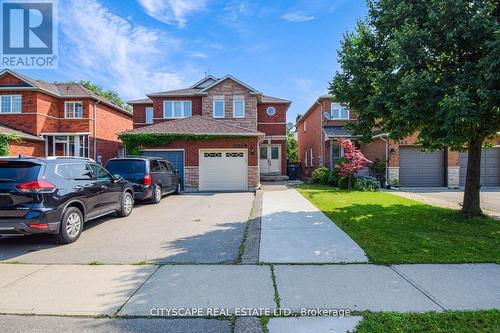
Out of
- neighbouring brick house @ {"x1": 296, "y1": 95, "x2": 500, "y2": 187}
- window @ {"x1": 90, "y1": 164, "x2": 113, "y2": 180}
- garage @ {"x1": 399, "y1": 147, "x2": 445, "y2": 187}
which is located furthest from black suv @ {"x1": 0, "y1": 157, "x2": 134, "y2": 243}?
garage @ {"x1": 399, "y1": 147, "x2": 445, "y2": 187}

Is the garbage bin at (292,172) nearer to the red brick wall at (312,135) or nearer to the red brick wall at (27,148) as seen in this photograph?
the red brick wall at (312,135)

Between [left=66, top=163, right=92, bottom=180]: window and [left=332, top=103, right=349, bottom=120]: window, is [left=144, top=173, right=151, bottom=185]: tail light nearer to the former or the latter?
[left=66, top=163, right=92, bottom=180]: window

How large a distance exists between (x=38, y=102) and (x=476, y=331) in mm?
25398

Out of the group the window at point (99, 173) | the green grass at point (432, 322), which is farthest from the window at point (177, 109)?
the green grass at point (432, 322)

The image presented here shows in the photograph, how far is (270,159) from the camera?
22.9 m

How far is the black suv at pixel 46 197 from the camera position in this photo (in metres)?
5.26

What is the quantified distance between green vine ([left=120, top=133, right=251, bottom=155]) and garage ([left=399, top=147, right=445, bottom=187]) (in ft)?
32.0

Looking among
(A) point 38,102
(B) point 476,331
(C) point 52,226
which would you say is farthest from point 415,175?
(A) point 38,102

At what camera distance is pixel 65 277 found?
13.5ft

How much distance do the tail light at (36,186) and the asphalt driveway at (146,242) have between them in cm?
118

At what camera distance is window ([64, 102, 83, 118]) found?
858 inches

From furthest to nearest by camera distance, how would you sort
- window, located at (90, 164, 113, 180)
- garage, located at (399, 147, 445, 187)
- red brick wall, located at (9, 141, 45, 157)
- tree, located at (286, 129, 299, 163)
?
tree, located at (286, 129, 299, 163), red brick wall, located at (9, 141, 45, 157), garage, located at (399, 147, 445, 187), window, located at (90, 164, 113, 180)

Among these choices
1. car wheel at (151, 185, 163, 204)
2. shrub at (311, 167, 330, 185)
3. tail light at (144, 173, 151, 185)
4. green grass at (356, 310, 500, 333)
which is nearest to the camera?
green grass at (356, 310, 500, 333)

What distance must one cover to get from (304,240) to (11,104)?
2413cm
